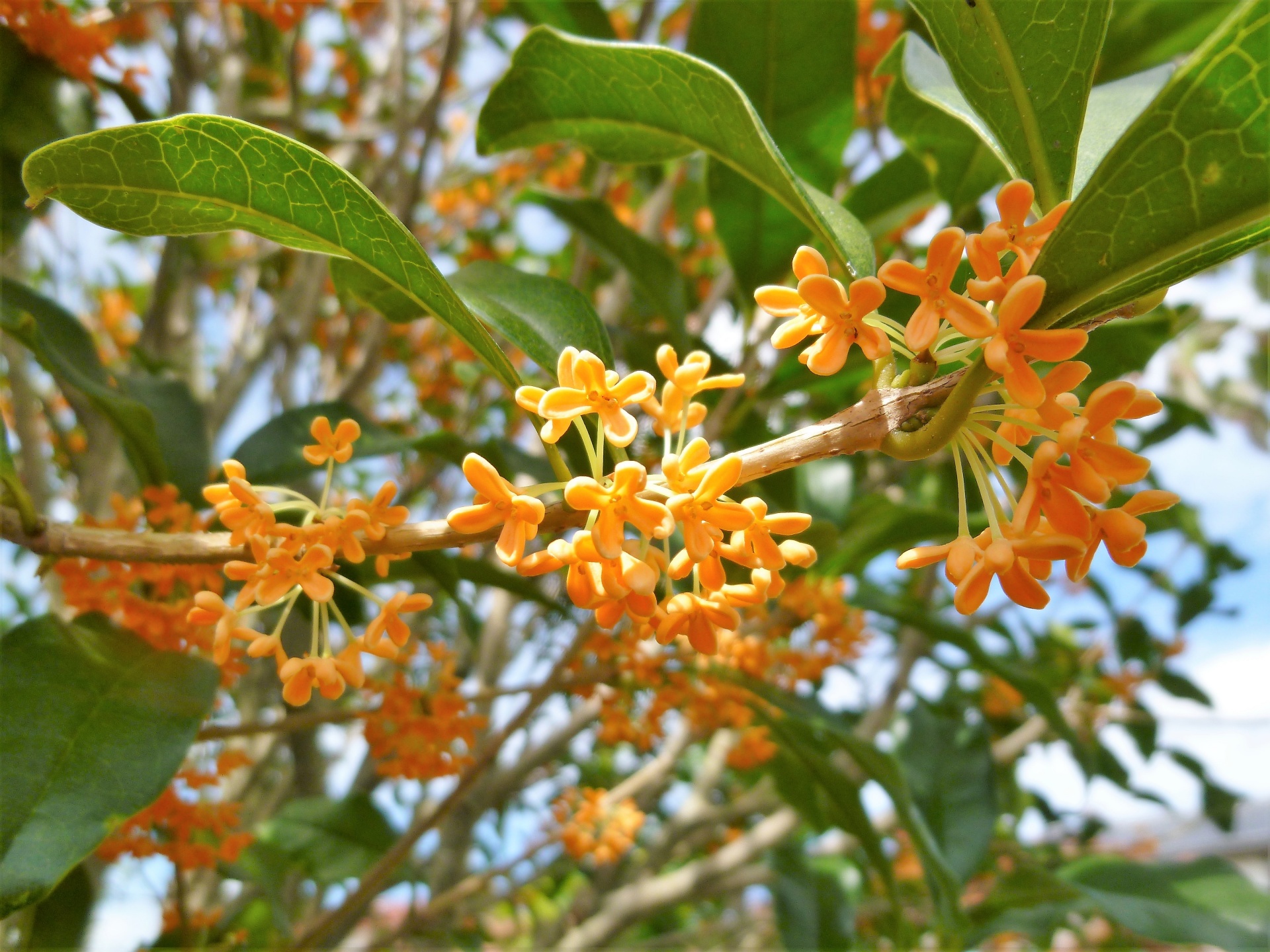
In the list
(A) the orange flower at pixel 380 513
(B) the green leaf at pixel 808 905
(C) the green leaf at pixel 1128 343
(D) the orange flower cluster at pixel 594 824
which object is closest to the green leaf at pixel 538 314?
(A) the orange flower at pixel 380 513

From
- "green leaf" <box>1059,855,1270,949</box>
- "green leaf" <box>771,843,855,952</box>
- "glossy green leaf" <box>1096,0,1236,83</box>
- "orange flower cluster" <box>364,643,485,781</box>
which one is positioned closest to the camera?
"orange flower cluster" <box>364,643,485,781</box>

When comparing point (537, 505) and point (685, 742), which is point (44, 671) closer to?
point (537, 505)

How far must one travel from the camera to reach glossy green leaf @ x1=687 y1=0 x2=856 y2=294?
57.1 inches

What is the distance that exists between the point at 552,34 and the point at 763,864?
252cm

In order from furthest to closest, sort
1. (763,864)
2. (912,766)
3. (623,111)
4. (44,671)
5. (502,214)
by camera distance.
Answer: (502,214), (763,864), (912,766), (623,111), (44,671)

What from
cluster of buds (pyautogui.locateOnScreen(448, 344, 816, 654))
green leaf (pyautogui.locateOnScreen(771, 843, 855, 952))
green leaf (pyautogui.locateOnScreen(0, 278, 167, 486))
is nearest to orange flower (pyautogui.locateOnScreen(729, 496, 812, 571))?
cluster of buds (pyautogui.locateOnScreen(448, 344, 816, 654))

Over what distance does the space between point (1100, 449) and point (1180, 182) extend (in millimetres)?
206

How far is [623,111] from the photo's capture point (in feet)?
3.67

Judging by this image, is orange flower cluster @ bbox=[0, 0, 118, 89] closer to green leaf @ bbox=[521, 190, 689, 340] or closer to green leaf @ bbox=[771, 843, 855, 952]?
green leaf @ bbox=[521, 190, 689, 340]

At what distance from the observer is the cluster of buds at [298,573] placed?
30.4 inches

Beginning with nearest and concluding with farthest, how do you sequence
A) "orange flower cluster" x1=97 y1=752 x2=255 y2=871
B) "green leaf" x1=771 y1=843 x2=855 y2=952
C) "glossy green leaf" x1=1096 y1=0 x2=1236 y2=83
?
"orange flower cluster" x1=97 y1=752 x2=255 y2=871 → "glossy green leaf" x1=1096 y1=0 x2=1236 y2=83 → "green leaf" x1=771 y1=843 x2=855 y2=952

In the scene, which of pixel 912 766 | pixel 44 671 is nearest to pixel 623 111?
pixel 44 671

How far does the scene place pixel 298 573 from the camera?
0.78 m

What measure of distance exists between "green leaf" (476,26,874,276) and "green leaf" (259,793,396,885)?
4.61ft
